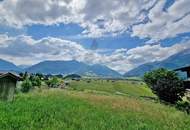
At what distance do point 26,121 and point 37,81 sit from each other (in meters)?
83.9

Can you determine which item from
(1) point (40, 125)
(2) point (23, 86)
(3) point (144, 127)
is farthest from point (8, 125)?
(2) point (23, 86)

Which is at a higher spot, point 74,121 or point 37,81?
point 37,81

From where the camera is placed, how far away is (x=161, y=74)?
7038 centimetres

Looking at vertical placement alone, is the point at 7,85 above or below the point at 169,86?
below

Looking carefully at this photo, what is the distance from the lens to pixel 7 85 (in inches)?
1305

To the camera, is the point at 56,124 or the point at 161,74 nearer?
the point at 56,124

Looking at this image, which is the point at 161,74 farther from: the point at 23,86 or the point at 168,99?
the point at 23,86

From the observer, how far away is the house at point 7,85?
107 feet

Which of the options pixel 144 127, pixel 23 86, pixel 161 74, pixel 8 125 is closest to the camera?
pixel 8 125

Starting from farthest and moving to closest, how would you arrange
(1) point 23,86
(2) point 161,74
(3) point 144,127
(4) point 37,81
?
(4) point 37,81 → (2) point 161,74 → (1) point 23,86 → (3) point 144,127

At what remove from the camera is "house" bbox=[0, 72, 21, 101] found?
32.5 meters

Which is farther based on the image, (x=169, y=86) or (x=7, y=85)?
(x=169, y=86)

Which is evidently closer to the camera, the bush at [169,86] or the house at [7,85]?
the house at [7,85]

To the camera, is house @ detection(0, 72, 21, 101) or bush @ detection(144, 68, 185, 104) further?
bush @ detection(144, 68, 185, 104)
